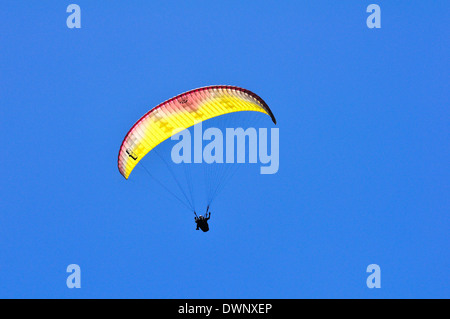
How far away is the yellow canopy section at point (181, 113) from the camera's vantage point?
24.1 metres

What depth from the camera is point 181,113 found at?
2445cm

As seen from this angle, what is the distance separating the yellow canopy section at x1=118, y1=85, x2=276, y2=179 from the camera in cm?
2408

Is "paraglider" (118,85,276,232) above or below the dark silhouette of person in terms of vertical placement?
above

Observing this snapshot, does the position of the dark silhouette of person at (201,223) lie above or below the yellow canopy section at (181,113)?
below

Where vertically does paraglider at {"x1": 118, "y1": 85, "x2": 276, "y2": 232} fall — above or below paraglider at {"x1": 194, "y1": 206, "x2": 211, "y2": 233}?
above

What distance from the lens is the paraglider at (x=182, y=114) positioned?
2408 centimetres

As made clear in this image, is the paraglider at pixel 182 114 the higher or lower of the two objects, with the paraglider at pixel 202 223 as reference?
higher

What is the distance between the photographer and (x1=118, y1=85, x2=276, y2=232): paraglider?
24.1 metres

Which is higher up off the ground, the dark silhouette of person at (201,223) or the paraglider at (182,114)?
the paraglider at (182,114)

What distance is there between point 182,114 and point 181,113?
3.1 inches
